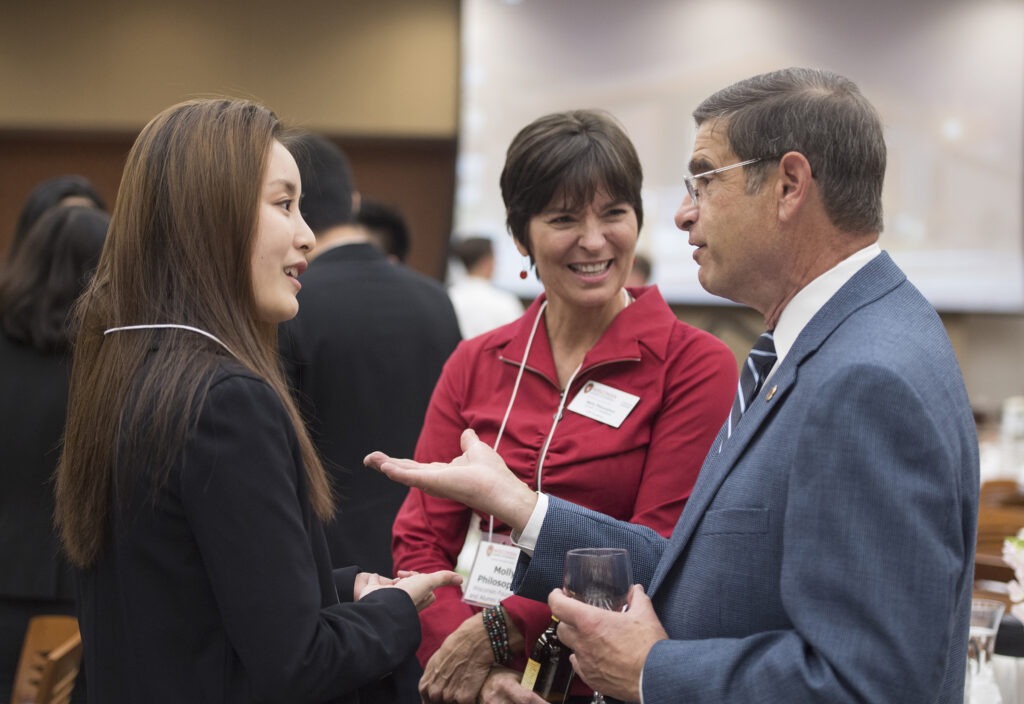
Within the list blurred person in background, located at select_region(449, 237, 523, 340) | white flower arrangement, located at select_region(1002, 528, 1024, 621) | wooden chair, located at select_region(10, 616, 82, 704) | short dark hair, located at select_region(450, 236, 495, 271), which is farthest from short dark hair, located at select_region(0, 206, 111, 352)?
short dark hair, located at select_region(450, 236, 495, 271)

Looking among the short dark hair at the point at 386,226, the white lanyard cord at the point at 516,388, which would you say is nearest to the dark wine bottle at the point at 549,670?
the white lanyard cord at the point at 516,388

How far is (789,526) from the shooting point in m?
1.24

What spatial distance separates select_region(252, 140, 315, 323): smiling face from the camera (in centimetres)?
152

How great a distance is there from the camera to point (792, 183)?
4.67 ft

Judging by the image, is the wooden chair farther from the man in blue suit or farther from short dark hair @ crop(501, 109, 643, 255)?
short dark hair @ crop(501, 109, 643, 255)

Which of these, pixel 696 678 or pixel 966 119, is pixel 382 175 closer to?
pixel 966 119

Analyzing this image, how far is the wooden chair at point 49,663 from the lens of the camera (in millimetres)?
2010

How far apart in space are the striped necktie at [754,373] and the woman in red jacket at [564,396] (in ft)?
1.29

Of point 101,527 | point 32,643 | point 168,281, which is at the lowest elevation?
point 32,643

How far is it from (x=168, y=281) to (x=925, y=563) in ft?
3.27

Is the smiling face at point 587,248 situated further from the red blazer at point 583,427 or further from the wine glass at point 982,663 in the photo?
the wine glass at point 982,663

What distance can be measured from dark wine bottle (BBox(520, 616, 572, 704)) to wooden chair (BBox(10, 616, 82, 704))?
85 cm

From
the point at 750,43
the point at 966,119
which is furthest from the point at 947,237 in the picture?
the point at 750,43

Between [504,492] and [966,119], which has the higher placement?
[966,119]
